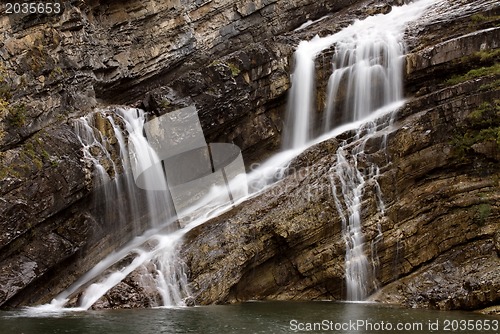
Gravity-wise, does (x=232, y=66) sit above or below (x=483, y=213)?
above

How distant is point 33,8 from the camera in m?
20.0

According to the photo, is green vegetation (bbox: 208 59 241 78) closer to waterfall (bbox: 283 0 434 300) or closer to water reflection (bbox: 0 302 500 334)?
waterfall (bbox: 283 0 434 300)

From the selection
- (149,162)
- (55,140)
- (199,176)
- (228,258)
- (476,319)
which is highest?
(55,140)

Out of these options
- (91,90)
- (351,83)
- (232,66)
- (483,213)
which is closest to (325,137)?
(351,83)

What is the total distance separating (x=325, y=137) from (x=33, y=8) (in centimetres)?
1256

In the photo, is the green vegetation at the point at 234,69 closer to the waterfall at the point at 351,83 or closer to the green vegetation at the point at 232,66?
the green vegetation at the point at 232,66

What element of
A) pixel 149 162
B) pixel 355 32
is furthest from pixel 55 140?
pixel 355 32

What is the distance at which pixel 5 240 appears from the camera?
16109mm

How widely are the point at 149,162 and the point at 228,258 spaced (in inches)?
212

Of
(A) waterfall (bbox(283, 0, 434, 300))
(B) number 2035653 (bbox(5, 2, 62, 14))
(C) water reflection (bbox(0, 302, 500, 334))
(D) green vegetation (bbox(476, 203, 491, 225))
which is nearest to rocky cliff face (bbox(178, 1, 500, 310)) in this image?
(D) green vegetation (bbox(476, 203, 491, 225))

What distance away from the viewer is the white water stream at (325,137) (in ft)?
54.9

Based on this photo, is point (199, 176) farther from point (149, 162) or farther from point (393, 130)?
point (393, 130)

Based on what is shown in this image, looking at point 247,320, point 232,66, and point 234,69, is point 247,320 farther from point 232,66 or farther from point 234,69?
point 232,66

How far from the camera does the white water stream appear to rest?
16.7m
